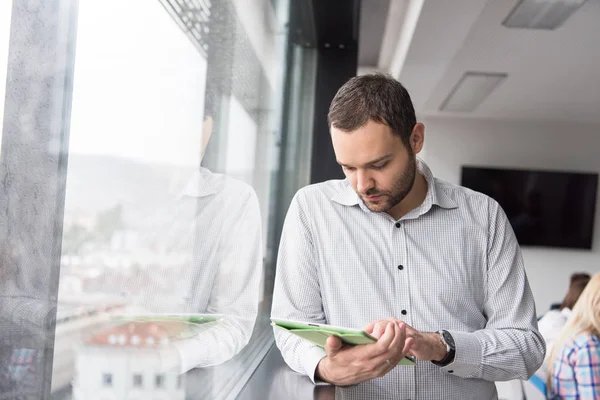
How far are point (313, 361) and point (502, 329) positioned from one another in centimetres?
41

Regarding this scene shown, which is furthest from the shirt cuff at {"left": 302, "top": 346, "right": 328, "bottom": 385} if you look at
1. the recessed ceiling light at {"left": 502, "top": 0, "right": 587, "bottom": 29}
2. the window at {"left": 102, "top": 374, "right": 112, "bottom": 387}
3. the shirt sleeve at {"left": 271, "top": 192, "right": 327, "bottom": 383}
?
the recessed ceiling light at {"left": 502, "top": 0, "right": 587, "bottom": 29}

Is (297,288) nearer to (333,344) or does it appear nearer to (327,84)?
(333,344)

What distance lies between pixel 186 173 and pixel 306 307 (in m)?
0.43

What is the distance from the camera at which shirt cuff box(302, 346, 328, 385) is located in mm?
1297

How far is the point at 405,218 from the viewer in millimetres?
1475

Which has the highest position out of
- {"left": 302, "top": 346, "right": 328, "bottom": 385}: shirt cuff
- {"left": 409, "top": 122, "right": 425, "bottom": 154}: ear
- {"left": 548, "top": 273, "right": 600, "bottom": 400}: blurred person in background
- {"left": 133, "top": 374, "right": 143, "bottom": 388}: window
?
{"left": 409, "top": 122, "right": 425, "bottom": 154}: ear

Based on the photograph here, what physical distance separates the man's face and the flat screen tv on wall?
6016 millimetres

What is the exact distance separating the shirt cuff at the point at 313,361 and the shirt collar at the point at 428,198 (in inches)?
13.1

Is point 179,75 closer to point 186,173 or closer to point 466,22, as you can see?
point 186,173

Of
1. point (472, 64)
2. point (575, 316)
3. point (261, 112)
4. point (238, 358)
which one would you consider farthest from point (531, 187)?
point (238, 358)

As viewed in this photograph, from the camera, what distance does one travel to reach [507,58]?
493 cm

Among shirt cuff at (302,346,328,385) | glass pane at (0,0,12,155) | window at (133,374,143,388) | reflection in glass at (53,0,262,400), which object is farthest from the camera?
shirt cuff at (302,346,328,385)

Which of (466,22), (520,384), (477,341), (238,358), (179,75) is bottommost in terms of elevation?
(520,384)

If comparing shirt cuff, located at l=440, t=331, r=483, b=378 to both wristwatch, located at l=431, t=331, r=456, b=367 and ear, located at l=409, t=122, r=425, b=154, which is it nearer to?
wristwatch, located at l=431, t=331, r=456, b=367
